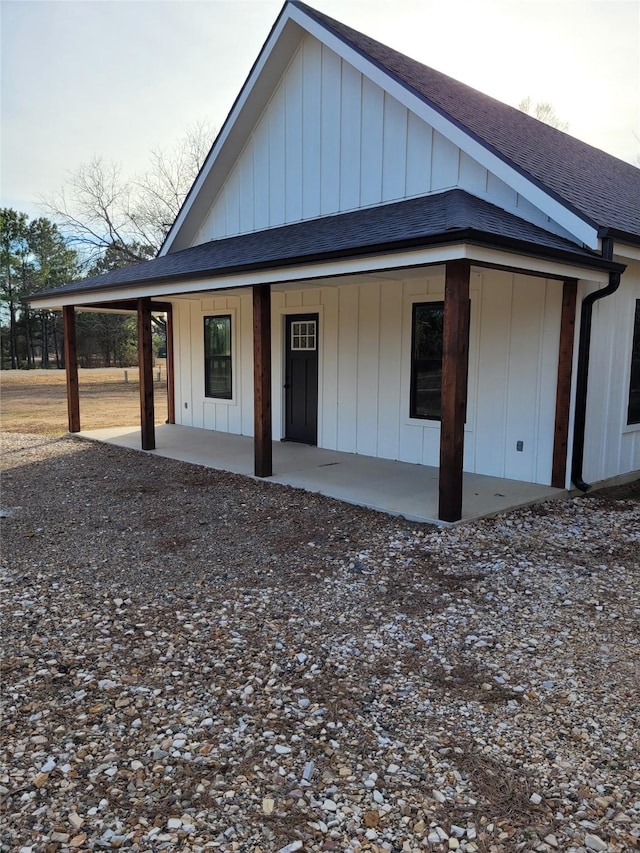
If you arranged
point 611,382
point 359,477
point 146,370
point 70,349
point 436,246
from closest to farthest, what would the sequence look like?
point 436,246, point 611,382, point 359,477, point 146,370, point 70,349

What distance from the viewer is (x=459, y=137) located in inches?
285

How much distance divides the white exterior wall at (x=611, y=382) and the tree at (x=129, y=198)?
26126 mm

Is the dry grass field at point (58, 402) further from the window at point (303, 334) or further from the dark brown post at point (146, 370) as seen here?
the window at point (303, 334)

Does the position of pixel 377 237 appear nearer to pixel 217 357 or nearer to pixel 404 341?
pixel 404 341

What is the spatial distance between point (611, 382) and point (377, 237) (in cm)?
364

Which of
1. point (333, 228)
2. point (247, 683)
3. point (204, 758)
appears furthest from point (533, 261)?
point (204, 758)

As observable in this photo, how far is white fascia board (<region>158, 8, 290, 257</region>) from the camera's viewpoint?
29.8 ft

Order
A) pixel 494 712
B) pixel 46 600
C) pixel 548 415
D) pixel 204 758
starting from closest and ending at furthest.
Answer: pixel 204 758 < pixel 494 712 < pixel 46 600 < pixel 548 415

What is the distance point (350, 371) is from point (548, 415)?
318 centimetres

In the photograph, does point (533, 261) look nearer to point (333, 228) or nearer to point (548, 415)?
point (548, 415)

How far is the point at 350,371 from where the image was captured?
9.27m

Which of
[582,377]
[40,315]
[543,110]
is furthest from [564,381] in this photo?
[40,315]

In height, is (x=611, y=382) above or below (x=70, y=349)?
below

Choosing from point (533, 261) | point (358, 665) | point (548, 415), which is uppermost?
point (533, 261)
